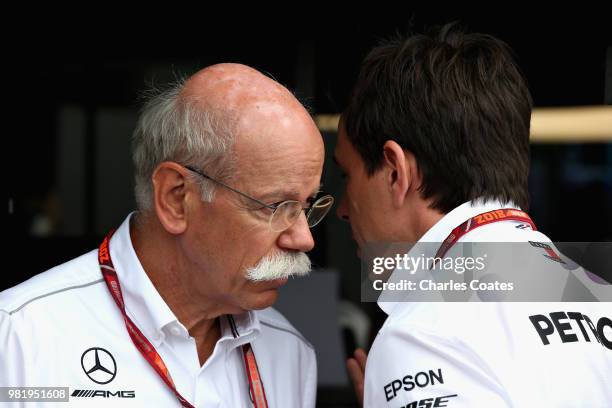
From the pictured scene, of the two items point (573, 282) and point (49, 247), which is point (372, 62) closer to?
point (573, 282)

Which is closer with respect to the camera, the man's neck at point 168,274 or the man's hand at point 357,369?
the man's neck at point 168,274

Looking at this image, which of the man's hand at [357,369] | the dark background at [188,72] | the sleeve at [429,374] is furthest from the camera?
the dark background at [188,72]

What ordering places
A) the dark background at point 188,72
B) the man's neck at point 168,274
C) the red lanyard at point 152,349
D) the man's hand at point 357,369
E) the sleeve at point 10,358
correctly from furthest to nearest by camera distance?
the dark background at point 188,72, the man's hand at point 357,369, the man's neck at point 168,274, the red lanyard at point 152,349, the sleeve at point 10,358

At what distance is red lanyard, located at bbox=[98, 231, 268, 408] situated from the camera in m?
1.99

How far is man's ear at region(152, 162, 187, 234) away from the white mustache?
0.21 meters

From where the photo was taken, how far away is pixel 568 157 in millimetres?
5086

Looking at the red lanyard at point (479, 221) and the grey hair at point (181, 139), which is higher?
the grey hair at point (181, 139)

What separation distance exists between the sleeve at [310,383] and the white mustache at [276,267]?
17.9 inches

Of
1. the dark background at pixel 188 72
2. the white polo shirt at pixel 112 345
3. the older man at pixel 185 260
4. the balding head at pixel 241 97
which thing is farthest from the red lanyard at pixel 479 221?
the dark background at pixel 188 72

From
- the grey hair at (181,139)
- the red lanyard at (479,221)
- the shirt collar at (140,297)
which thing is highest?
the grey hair at (181,139)

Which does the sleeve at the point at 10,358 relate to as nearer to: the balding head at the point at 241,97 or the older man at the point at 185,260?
the older man at the point at 185,260

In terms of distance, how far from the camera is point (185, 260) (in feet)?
6.91

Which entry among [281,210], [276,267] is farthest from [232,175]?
[276,267]

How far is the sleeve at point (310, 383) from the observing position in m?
2.35
